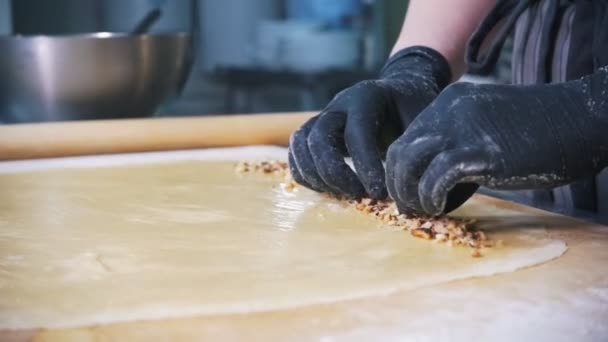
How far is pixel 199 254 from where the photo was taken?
0.71 meters

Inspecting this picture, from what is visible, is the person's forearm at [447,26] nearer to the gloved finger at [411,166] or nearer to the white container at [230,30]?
the gloved finger at [411,166]

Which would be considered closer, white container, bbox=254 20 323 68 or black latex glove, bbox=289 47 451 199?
black latex glove, bbox=289 47 451 199

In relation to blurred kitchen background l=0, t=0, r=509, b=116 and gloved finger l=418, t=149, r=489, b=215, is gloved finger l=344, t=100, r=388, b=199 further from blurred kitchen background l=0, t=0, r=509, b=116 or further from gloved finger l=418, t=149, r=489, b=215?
blurred kitchen background l=0, t=0, r=509, b=116

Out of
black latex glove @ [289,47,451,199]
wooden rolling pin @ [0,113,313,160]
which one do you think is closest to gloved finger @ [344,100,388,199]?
black latex glove @ [289,47,451,199]

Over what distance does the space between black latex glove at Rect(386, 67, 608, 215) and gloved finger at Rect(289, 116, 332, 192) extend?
0.16 meters

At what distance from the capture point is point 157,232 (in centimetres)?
80

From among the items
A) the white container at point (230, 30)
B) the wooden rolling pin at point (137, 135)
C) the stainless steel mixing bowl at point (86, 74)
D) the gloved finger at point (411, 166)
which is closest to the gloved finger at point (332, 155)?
the gloved finger at point (411, 166)

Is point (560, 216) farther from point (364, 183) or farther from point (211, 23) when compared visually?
point (211, 23)

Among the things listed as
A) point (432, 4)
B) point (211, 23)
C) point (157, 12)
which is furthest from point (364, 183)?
point (211, 23)

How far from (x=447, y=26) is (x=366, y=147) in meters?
0.38

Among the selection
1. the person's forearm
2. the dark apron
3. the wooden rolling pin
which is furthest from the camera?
the wooden rolling pin

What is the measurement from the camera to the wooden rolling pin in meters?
1.31

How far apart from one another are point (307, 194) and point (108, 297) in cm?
43

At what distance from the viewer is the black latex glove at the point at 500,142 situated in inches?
27.4
